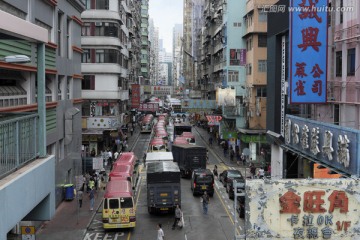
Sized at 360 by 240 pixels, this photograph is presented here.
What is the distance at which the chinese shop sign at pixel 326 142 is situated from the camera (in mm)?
19594

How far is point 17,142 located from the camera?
29.5ft

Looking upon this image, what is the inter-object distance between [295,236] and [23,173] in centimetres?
799

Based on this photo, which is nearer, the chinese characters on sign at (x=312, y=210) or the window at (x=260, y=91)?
the chinese characters on sign at (x=312, y=210)

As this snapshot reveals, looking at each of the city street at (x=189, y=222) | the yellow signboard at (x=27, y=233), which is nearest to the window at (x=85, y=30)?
the city street at (x=189, y=222)

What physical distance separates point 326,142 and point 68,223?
14607 mm

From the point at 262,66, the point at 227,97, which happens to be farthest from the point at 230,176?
the point at 262,66

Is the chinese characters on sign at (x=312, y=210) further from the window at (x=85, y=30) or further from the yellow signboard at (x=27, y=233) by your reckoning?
the window at (x=85, y=30)

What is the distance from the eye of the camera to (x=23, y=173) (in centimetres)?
864

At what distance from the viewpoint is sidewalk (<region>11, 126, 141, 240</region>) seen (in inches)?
958

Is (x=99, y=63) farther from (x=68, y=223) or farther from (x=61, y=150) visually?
(x=68, y=223)

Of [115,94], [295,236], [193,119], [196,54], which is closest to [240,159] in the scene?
[115,94]

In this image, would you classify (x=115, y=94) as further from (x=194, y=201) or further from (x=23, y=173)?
(x=23, y=173)

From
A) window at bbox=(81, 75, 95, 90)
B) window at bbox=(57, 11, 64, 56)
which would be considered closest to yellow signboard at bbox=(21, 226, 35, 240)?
window at bbox=(57, 11, 64, 56)

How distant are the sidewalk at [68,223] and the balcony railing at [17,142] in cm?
1352
